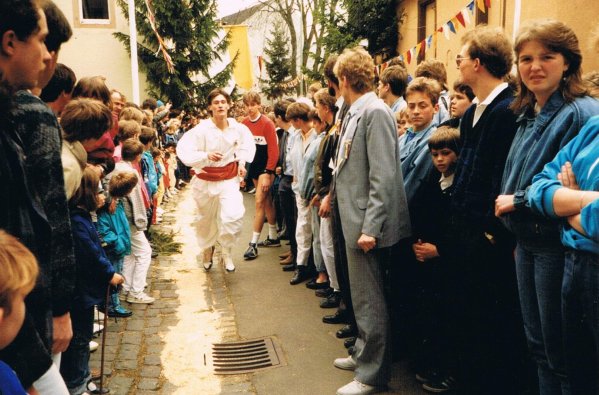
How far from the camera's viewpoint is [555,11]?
8594mm

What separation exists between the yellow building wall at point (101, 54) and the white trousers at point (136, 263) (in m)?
14.9

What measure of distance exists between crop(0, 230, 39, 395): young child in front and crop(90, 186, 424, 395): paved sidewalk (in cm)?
261

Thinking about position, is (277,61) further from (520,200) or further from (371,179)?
(520,200)

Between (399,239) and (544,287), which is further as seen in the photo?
(399,239)

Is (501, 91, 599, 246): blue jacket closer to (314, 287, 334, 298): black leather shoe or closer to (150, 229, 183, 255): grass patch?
(314, 287, 334, 298): black leather shoe

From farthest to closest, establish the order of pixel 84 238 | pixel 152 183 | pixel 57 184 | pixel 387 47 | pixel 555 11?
pixel 387 47
pixel 555 11
pixel 152 183
pixel 84 238
pixel 57 184

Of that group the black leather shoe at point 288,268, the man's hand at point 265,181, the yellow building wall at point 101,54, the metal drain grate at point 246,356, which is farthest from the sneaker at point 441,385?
the yellow building wall at point 101,54

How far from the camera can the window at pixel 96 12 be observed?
1930 cm

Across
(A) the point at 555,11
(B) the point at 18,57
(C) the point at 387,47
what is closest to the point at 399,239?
(B) the point at 18,57

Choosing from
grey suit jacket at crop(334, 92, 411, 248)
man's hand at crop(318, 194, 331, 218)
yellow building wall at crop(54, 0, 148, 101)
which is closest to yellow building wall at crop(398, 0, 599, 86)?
grey suit jacket at crop(334, 92, 411, 248)

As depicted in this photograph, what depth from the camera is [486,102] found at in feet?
11.4

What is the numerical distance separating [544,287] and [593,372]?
0.41 m

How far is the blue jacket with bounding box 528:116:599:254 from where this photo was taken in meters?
2.19

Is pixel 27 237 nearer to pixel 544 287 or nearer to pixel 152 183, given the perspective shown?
pixel 544 287
